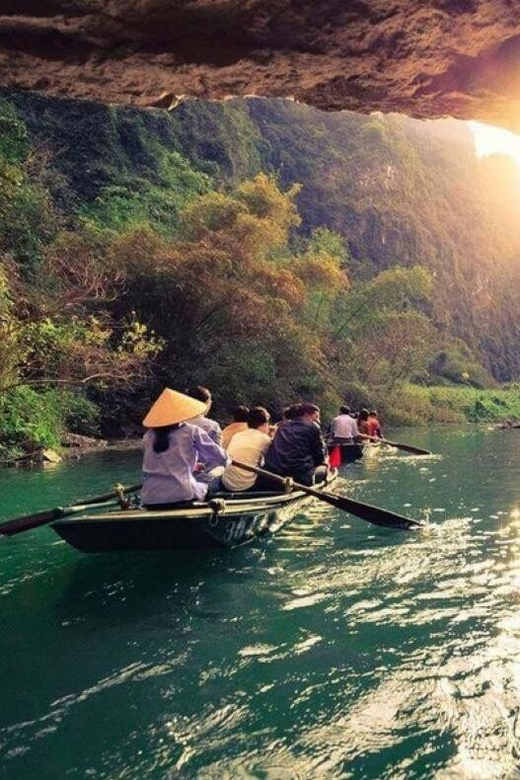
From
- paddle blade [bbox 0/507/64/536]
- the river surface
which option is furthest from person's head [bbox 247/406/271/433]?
paddle blade [bbox 0/507/64/536]

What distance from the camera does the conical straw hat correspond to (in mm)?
4930

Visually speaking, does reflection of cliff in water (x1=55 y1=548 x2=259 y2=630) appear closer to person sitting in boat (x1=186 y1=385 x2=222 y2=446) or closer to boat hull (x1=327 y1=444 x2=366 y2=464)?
person sitting in boat (x1=186 y1=385 x2=222 y2=446)

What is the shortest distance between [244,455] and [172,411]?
6.10 ft

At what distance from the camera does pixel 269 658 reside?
363cm

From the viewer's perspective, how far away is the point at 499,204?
224ft

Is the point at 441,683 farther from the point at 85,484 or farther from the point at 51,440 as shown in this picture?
the point at 51,440

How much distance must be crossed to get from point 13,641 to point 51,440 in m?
10.1

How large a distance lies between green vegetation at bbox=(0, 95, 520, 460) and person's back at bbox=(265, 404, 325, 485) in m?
5.28

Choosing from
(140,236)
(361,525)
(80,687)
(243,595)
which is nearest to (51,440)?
(140,236)

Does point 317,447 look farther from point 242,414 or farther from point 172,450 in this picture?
point 172,450

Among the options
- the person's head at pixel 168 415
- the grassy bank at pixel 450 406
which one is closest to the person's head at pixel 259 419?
the person's head at pixel 168 415

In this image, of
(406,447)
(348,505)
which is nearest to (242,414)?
(348,505)

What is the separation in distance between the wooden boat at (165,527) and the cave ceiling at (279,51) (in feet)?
9.36

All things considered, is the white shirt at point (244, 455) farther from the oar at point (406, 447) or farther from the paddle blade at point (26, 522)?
the oar at point (406, 447)
